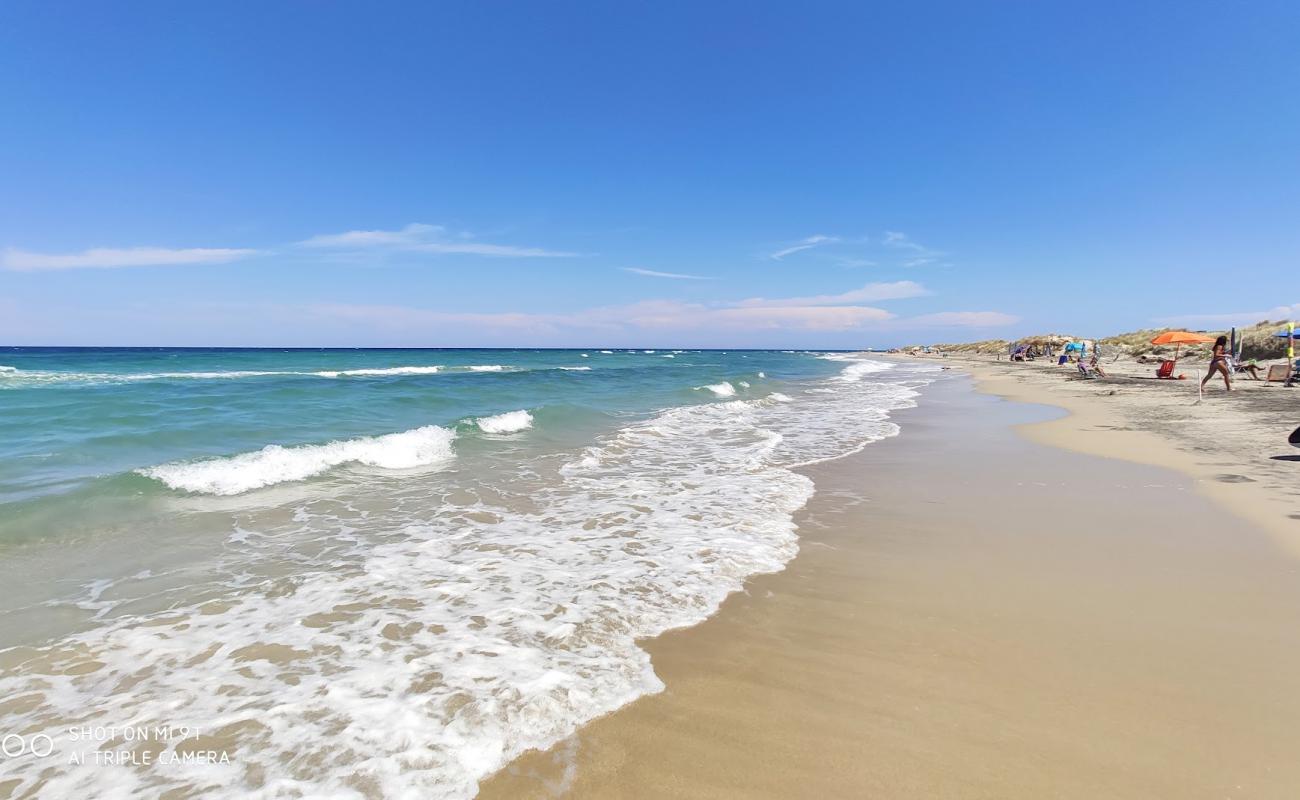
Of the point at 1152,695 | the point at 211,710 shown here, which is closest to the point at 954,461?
the point at 1152,695

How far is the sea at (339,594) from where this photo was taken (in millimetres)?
3010

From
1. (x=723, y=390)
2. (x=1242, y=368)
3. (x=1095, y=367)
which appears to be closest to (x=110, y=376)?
(x=723, y=390)

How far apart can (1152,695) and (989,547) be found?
273 centimetres

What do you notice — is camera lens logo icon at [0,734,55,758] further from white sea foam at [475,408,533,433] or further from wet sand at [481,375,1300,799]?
white sea foam at [475,408,533,433]

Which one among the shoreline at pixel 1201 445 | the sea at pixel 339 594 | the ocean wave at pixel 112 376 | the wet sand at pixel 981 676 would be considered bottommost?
the sea at pixel 339 594

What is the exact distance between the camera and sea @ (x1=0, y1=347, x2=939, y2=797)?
3.01 m

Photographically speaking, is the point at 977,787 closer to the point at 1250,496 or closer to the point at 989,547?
the point at 989,547

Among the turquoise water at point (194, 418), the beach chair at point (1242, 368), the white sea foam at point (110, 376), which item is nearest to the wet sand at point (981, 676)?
the turquoise water at point (194, 418)

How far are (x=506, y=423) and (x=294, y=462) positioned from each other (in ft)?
19.8

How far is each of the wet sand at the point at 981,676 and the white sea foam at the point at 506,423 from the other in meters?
10.3

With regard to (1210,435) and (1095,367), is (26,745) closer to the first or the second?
(1210,435)

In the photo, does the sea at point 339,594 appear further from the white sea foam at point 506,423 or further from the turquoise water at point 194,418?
the white sea foam at point 506,423

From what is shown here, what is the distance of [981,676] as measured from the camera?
3.49 meters

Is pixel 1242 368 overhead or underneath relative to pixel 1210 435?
overhead
